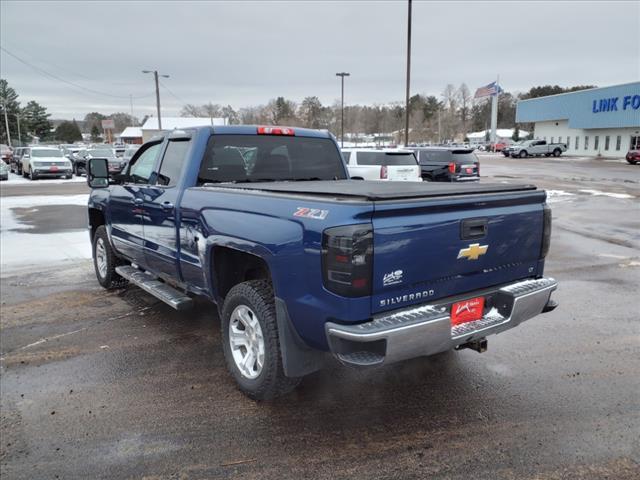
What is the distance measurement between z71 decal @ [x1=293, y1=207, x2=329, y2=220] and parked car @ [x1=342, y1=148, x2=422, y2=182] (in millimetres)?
12102

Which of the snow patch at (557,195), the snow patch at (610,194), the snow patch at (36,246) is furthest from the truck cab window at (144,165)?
the snow patch at (610,194)

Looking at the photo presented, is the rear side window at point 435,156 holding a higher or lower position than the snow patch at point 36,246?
higher

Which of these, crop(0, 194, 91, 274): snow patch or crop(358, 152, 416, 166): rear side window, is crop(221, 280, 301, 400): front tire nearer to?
crop(0, 194, 91, 274): snow patch

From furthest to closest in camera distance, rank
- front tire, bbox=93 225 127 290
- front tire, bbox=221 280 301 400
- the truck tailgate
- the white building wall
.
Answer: the white building wall < front tire, bbox=93 225 127 290 < front tire, bbox=221 280 301 400 < the truck tailgate

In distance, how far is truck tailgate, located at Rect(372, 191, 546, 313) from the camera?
2818mm

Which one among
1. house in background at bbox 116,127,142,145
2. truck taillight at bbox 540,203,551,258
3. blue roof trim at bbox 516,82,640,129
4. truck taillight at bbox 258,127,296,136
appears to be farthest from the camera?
house in background at bbox 116,127,142,145

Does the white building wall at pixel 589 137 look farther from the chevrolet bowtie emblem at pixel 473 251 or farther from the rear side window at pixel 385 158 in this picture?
the chevrolet bowtie emblem at pixel 473 251

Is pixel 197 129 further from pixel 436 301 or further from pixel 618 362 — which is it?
pixel 618 362

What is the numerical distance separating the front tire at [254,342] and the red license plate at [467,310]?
1166 mm

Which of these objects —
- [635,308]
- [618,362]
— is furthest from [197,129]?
[635,308]

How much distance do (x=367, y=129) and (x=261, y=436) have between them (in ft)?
363

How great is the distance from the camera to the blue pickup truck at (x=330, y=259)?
2771 mm

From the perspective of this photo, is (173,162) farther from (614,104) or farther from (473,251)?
(614,104)

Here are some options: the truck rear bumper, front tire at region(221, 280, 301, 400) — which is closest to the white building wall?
the truck rear bumper
